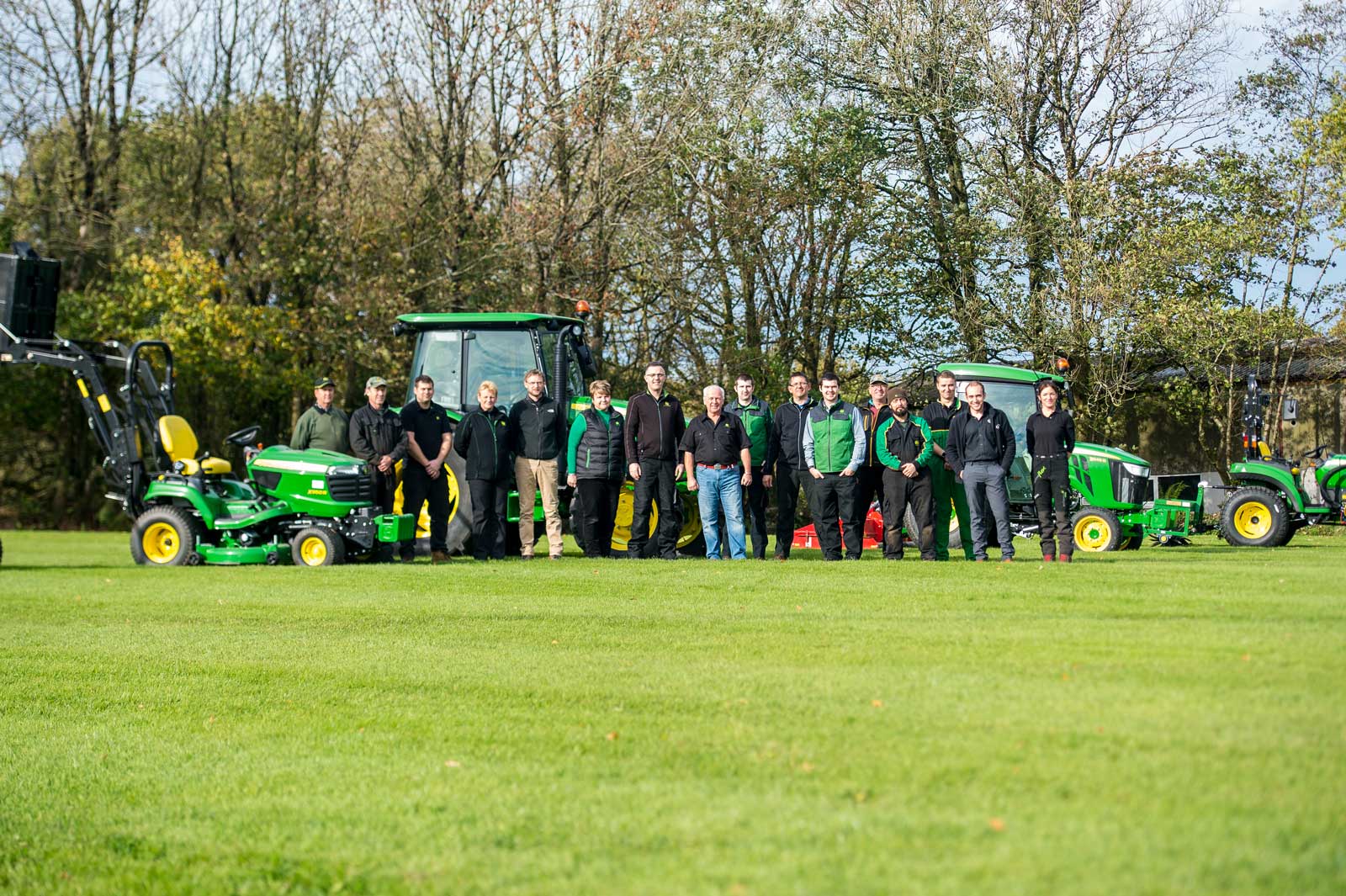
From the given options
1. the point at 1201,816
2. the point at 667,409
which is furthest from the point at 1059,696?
the point at 667,409

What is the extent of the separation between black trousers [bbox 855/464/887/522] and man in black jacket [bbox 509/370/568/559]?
3.16 metres

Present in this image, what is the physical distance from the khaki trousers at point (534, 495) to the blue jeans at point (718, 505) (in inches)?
65.4

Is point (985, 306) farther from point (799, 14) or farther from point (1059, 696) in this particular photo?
point (1059, 696)

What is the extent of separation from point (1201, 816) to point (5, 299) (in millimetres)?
15999

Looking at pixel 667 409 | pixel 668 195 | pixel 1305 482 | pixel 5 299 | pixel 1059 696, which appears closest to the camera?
pixel 1059 696

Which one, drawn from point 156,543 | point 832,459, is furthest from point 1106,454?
point 156,543

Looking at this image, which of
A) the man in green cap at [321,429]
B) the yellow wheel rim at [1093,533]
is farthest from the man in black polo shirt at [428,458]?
the yellow wheel rim at [1093,533]

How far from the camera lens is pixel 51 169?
2986 centimetres

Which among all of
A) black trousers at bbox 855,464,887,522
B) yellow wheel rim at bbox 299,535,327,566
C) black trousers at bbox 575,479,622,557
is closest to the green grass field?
black trousers at bbox 855,464,887,522

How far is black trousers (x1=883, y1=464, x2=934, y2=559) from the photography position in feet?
45.3

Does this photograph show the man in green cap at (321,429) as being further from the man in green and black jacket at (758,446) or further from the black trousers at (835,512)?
the black trousers at (835,512)

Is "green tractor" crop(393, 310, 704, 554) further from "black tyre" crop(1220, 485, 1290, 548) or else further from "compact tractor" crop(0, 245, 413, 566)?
"black tyre" crop(1220, 485, 1290, 548)

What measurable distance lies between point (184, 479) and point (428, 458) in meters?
3.06

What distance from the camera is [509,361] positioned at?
1725cm
